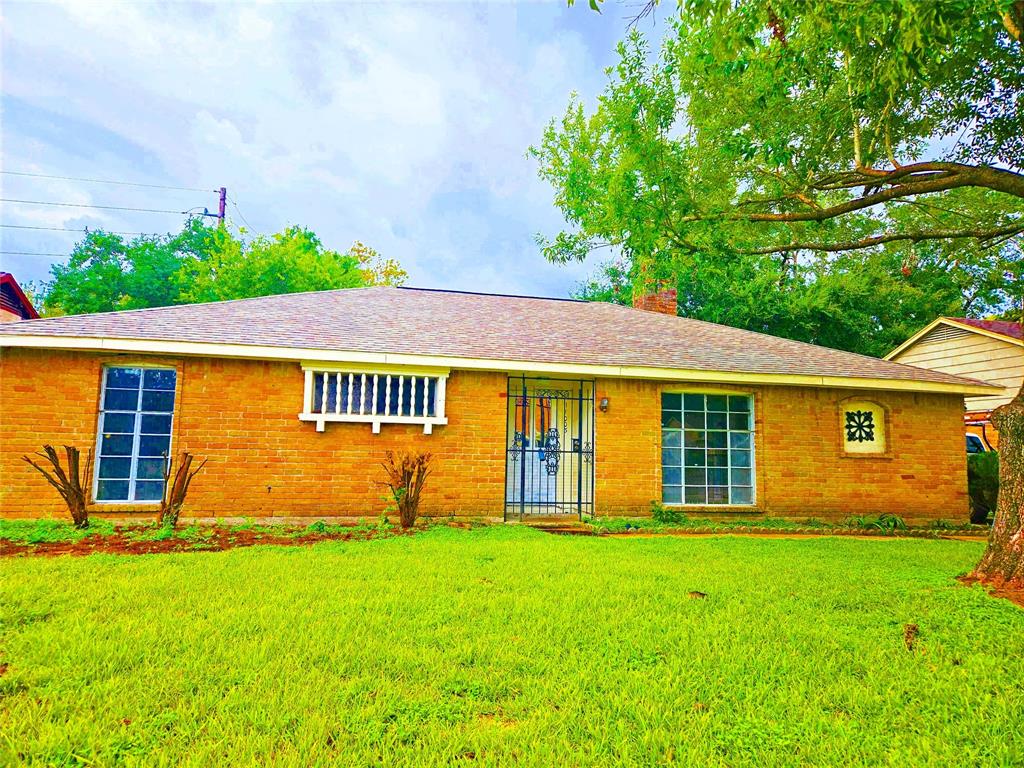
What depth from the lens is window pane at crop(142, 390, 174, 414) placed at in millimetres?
8531

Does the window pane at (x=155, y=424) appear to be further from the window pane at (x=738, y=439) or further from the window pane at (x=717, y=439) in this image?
the window pane at (x=738, y=439)

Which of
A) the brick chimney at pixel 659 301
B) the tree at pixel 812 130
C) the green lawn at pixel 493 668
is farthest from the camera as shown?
the brick chimney at pixel 659 301

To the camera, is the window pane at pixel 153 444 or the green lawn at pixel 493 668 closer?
the green lawn at pixel 493 668

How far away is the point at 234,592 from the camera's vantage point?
416 centimetres

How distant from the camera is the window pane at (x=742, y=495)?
10238mm

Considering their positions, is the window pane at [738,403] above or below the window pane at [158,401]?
above

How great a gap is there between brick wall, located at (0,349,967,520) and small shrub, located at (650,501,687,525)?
181 mm

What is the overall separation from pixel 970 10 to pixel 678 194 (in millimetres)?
3806

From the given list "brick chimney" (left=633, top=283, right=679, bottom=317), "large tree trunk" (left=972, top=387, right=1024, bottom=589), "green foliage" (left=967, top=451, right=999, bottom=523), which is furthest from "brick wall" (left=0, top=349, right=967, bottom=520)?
"brick chimney" (left=633, top=283, right=679, bottom=317)

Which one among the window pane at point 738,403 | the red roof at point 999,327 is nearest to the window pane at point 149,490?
the window pane at point 738,403

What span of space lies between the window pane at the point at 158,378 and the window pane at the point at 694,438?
919 centimetres

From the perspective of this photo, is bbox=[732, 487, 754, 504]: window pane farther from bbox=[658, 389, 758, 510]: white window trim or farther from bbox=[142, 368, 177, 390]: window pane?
bbox=[142, 368, 177, 390]: window pane

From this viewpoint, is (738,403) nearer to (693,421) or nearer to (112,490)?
(693,421)

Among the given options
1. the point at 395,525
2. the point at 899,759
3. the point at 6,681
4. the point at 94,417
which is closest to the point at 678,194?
the point at 395,525
